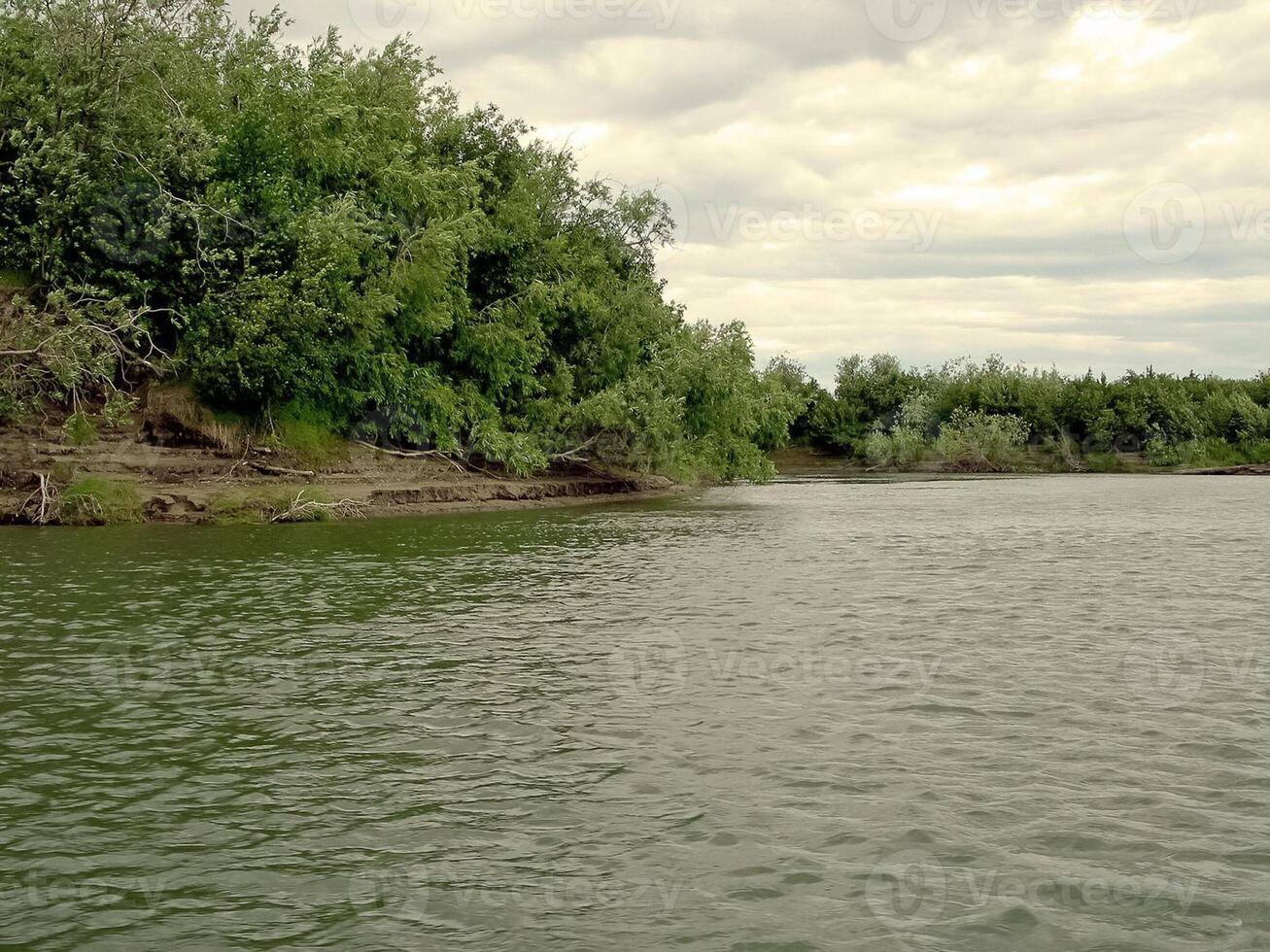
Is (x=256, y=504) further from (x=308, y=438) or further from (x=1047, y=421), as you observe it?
(x=1047, y=421)

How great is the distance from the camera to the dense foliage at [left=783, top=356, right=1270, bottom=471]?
454ft

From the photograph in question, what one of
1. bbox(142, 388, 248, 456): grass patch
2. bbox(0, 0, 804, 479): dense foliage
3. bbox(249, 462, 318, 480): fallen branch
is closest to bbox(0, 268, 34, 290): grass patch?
bbox(0, 0, 804, 479): dense foliage

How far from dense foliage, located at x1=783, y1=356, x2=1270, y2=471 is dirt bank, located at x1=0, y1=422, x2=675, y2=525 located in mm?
98413

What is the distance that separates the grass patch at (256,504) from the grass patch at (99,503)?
114 inches

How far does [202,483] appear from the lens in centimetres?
4753

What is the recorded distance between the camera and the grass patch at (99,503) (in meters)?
42.6

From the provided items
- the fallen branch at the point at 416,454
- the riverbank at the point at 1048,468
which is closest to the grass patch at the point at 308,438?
the fallen branch at the point at 416,454

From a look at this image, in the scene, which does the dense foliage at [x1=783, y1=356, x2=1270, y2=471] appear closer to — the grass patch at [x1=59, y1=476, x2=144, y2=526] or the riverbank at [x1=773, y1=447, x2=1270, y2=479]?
the riverbank at [x1=773, y1=447, x2=1270, y2=479]

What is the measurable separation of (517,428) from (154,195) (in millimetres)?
21879

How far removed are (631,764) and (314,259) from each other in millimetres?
40668

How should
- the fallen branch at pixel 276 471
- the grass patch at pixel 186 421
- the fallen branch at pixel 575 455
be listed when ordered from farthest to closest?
the fallen branch at pixel 575 455 < the fallen branch at pixel 276 471 < the grass patch at pixel 186 421

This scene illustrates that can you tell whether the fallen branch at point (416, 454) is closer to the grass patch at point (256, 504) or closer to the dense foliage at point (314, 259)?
the dense foliage at point (314, 259)

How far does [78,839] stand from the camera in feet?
34.9

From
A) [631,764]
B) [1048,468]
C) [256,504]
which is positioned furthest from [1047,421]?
[631,764]
